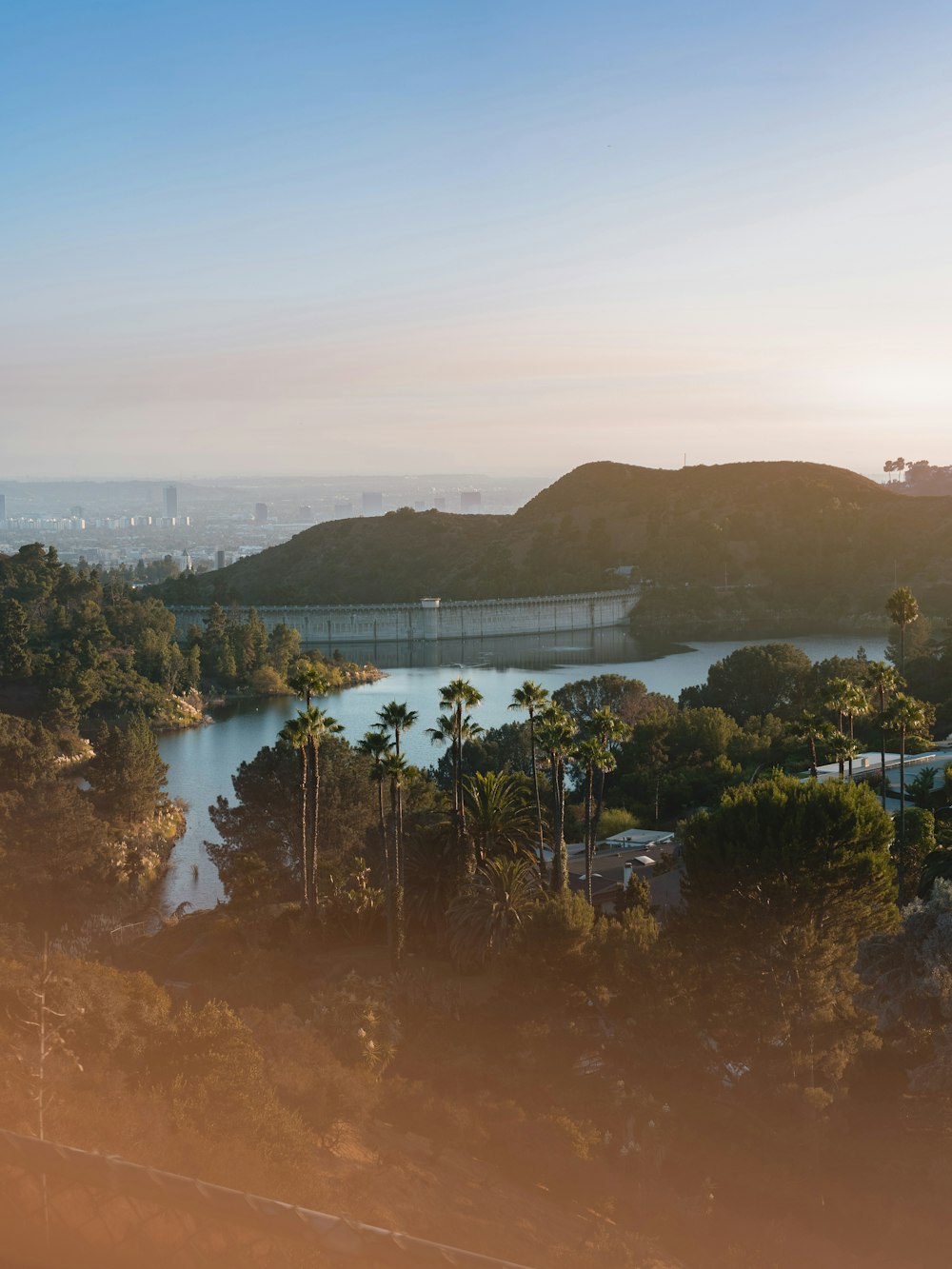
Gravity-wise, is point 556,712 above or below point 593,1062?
above

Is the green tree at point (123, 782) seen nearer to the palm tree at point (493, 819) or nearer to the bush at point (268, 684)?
the palm tree at point (493, 819)

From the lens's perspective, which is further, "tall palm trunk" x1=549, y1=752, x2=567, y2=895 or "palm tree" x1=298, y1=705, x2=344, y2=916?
"palm tree" x1=298, y1=705, x2=344, y2=916

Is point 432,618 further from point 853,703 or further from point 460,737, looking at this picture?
point 460,737

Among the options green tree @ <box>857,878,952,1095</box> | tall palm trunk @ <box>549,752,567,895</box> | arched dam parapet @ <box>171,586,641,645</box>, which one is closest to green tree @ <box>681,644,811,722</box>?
tall palm trunk @ <box>549,752,567,895</box>

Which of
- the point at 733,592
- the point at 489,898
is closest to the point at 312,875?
the point at 489,898

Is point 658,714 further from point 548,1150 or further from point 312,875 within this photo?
point 548,1150

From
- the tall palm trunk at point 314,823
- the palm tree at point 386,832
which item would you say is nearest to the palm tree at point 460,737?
the palm tree at point 386,832

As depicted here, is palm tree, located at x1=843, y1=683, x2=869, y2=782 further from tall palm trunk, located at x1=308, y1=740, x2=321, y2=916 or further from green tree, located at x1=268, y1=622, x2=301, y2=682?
green tree, located at x1=268, y1=622, x2=301, y2=682
